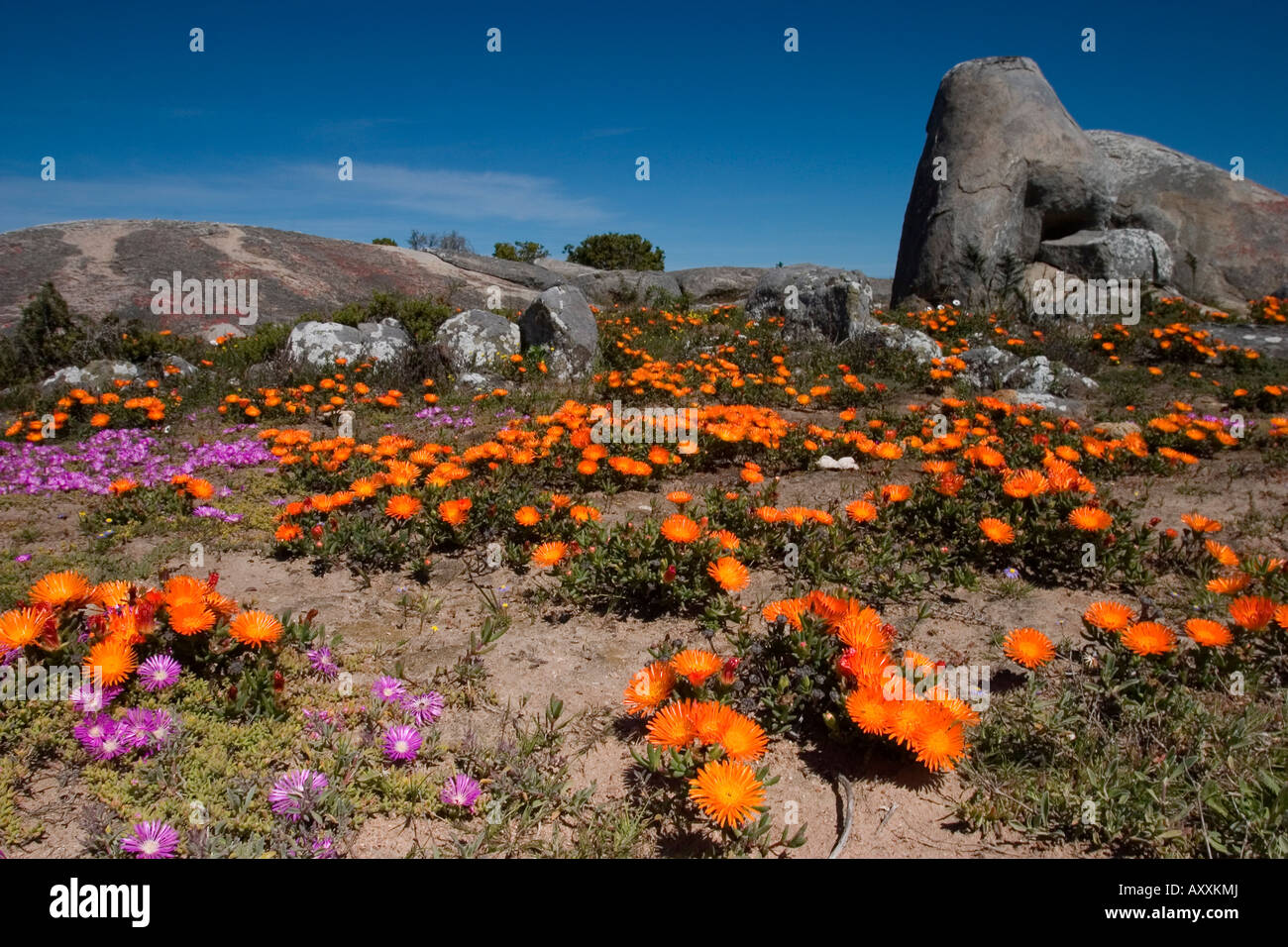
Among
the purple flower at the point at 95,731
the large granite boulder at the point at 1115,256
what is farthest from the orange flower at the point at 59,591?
the large granite boulder at the point at 1115,256

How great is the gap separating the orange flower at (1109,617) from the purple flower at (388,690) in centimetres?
294

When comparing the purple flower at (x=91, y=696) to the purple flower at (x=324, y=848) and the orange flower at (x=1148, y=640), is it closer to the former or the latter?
the purple flower at (x=324, y=848)

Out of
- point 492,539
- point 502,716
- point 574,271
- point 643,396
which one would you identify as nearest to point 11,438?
point 492,539

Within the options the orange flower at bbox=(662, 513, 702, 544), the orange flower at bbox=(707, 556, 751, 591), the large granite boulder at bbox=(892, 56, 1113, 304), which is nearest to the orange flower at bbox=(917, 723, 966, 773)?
the orange flower at bbox=(707, 556, 751, 591)

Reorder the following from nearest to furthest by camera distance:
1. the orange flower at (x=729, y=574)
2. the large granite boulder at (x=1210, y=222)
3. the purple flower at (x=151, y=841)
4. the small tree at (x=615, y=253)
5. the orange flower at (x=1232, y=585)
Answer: the purple flower at (x=151, y=841) < the orange flower at (x=1232, y=585) < the orange flower at (x=729, y=574) < the large granite boulder at (x=1210, y=222) < the small tree at (x=615, y=253)

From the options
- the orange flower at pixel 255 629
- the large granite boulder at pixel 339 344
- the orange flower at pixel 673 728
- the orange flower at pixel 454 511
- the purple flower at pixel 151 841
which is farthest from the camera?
the large granite boulder at pixel 339 344

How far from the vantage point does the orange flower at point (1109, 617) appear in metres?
2.96

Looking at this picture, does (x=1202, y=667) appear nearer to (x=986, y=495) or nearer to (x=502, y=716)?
(x=986, y=495)

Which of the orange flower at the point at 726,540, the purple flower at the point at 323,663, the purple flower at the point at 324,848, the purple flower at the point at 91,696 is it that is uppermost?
the orange flower at the point at 726,540

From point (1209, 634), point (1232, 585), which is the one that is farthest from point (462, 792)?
point (1232, 585)

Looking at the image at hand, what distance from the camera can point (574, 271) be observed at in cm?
2431

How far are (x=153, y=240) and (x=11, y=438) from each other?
8.94 m

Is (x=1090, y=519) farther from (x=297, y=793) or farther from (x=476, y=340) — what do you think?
(x=476, y=340)

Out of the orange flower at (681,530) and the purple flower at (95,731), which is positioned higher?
the orange flower at (681,530)
